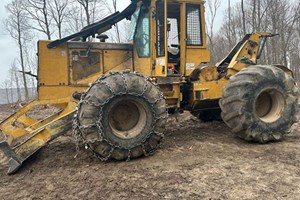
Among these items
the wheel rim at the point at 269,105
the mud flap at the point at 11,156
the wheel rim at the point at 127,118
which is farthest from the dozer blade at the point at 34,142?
the wheel rim at the point at 269,105

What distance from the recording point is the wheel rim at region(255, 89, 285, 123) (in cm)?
602

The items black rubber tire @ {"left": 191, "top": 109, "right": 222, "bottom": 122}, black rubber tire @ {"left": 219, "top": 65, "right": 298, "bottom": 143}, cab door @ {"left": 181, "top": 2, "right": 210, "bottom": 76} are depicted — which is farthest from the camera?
black rubber tire @ {"left": 191, "top": 109, "right": 222, "bottom": 122}

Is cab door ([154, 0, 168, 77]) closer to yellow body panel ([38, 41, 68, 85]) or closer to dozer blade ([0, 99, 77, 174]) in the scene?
yellow body panel ([38, 41, 68, 85])

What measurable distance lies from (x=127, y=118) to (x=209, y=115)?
10.4 ft

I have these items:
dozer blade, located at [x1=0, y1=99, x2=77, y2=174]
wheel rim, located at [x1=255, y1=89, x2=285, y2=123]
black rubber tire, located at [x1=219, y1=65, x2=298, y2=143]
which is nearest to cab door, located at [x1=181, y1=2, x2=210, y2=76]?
black rubber tire, located at [x1=219, y1=65, x2=298, y2=143]

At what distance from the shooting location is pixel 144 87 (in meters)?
5.10

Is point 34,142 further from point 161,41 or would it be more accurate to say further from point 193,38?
point 193,38

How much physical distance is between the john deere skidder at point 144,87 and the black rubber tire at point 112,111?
15 millimetres

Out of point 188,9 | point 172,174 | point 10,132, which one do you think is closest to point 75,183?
point 172,174

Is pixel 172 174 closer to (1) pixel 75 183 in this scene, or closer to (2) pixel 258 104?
(1) pixel 75 183

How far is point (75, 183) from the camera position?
414 centimetres

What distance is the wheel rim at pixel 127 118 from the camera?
513 centimetres

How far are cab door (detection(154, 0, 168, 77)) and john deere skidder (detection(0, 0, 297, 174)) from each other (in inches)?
0.7

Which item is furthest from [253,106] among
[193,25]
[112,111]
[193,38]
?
[112,111]
